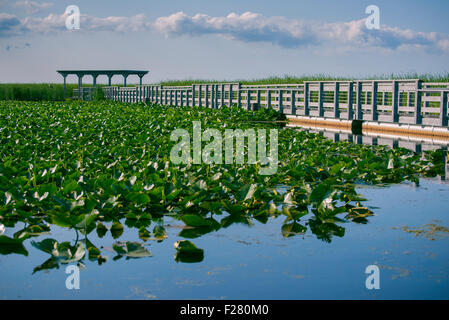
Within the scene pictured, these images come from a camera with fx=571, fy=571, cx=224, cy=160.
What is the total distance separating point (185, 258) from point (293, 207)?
5.56 feet

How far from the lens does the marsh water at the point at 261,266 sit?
3162mm

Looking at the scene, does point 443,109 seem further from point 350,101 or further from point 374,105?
point 350,101

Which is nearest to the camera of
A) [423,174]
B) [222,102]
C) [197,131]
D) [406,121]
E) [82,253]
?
[82,253]

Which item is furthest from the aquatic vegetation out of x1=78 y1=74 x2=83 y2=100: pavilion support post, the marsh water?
x1=78 y1=74 x2=83 y2=100: pavilion support post

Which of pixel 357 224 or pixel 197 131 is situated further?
pixel 197 131

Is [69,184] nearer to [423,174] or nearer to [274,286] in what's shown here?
[274,286]

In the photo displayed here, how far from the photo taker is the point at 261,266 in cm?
362

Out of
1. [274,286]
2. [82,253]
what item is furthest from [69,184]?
[274,286]

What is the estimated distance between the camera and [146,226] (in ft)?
15.1
